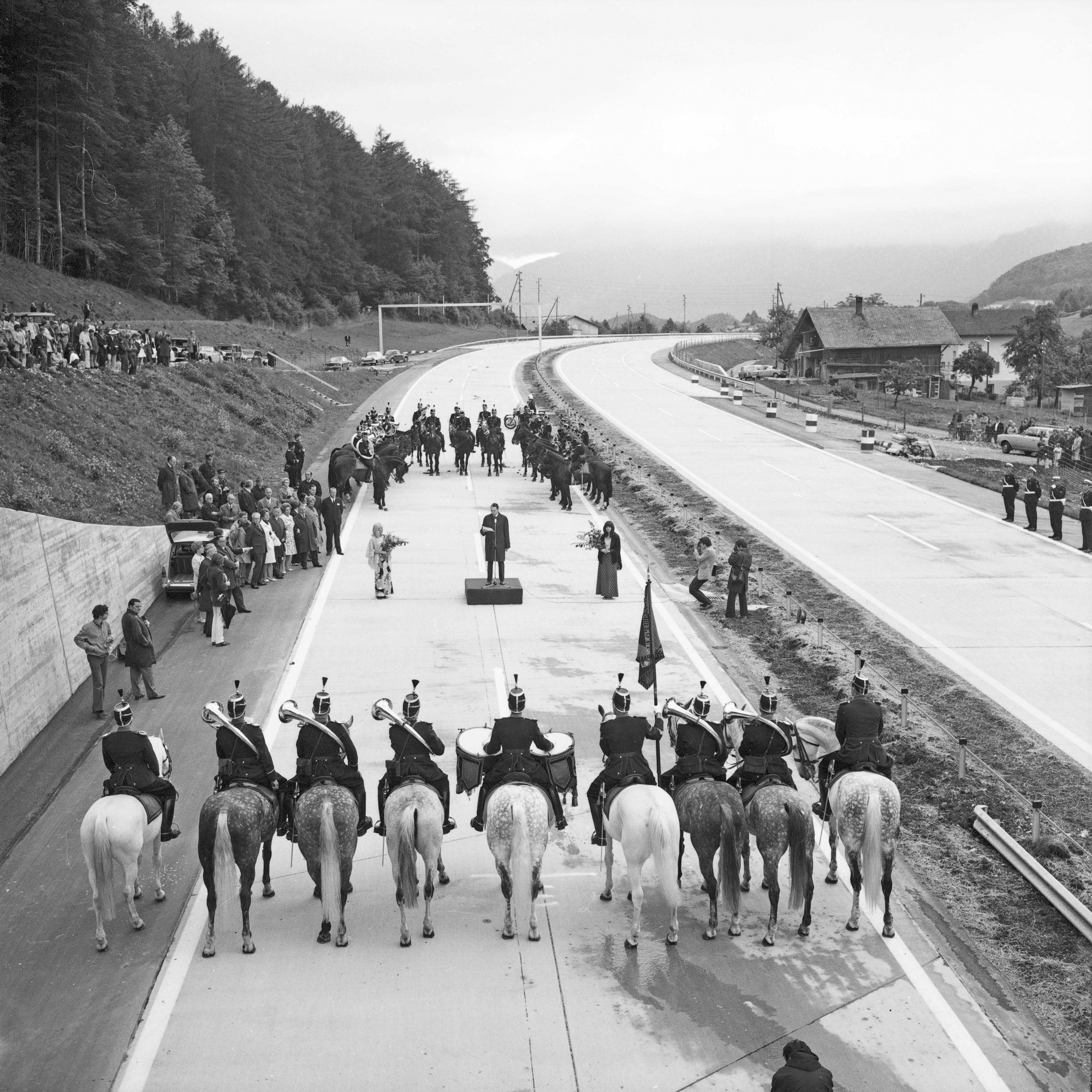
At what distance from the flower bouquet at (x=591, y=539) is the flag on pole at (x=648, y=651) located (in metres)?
5.68

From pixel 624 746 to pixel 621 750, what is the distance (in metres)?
0.04

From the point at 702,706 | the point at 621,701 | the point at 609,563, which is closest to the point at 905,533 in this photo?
the point at 609,563

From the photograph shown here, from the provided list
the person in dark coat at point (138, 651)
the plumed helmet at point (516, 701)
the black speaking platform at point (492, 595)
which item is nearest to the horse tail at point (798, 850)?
the plumed helmet at point (516, 701)

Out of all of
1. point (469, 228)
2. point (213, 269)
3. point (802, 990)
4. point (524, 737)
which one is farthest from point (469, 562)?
point (469, 228)

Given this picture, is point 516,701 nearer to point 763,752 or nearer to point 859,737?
point 763,752

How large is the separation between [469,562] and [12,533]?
12.3m

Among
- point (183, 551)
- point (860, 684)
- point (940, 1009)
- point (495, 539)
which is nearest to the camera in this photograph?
point (940, 1009)

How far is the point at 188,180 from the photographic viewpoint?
290 feet

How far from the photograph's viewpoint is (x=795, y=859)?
11.0 metres

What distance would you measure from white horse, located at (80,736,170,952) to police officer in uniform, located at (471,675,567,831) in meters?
3.22

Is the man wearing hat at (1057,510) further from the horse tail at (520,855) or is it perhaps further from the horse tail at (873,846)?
the horse tail at (520,855)

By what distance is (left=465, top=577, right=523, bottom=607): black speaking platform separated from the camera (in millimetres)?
23172

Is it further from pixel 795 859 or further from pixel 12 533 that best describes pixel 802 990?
pixel 12 533

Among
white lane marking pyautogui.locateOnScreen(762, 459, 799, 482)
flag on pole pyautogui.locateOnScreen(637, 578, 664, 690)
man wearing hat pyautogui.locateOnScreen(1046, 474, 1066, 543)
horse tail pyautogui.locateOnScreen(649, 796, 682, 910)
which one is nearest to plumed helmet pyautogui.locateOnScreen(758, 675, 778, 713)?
horse tail pyautogui.locateOnScreen(649, 796, 682, 910)
